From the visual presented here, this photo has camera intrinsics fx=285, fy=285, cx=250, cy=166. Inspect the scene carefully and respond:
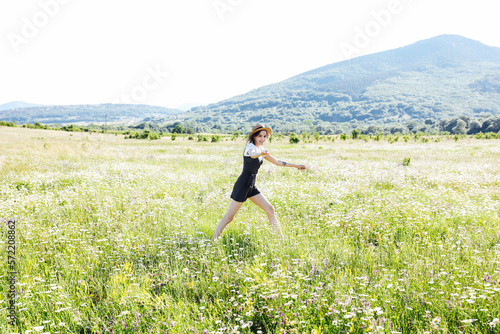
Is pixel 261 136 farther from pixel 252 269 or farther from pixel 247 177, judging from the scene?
pixel 252 269

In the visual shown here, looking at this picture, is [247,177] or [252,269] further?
[247,177]

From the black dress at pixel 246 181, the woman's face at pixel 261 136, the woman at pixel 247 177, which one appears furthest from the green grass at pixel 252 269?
the woman's face at pixel 261 136

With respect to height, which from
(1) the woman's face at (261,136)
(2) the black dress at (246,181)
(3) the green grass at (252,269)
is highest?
(1) the woman's face at (261,136)

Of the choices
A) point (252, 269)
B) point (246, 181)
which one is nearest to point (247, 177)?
point (246, 181)

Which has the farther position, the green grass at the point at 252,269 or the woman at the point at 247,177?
the woman at the point at 247,177

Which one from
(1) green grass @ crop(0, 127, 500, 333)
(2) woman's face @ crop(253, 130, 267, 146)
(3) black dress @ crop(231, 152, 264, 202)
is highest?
(2) woman's face @ crop(253, 130, 267, 146)

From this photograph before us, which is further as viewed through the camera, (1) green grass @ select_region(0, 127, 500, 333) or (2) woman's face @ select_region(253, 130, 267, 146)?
(2) woman's face @ select_region(253, 130, 267, 146)

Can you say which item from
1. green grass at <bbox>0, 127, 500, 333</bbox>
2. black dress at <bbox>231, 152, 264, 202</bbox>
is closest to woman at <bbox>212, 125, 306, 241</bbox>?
black dress at <bbox>231, 152, 264, 202</bbox>

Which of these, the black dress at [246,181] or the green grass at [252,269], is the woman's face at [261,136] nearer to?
the black dress at [246,181]

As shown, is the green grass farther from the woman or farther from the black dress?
the black dress

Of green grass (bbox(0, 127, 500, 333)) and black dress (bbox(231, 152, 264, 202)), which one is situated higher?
black dress (bbox(231, 152, 264, 202))

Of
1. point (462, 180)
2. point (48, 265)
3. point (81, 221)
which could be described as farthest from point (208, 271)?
point (462, 180)

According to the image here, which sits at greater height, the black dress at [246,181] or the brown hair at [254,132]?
the brown hair at [254,132]

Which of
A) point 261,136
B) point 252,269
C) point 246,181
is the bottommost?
point 252,269
